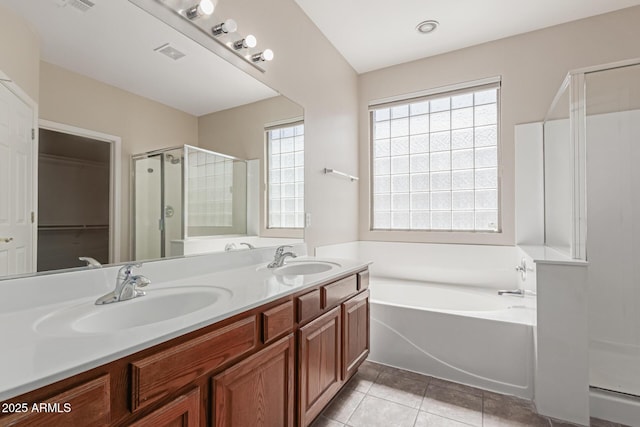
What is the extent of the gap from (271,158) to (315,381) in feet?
4.39

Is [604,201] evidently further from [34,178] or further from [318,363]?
[34,178]

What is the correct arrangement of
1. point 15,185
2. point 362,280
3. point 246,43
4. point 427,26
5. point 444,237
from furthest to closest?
point 444,237, point 427,26, point 362,280, point 246,43, point 15,185

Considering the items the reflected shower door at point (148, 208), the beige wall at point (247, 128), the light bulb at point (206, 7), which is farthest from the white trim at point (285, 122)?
the reflected shower door at point (148, 208)

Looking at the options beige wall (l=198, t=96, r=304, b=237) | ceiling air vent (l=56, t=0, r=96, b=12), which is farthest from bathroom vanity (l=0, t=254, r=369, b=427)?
ceiling air vent (l=56, t=0, r=96, b=12)

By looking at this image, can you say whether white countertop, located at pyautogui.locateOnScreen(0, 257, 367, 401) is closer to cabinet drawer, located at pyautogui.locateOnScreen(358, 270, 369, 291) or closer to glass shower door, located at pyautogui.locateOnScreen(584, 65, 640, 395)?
cabinet drawer, located at pyautogui.locateOnScreen(358, 270, 369, 291)

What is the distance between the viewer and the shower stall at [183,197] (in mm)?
1269

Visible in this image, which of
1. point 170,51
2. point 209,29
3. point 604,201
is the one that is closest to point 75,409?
point 170,51

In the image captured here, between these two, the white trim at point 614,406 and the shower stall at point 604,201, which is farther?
the shower stall at point 604,201

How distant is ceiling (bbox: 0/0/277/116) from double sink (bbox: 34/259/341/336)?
0.81 meters

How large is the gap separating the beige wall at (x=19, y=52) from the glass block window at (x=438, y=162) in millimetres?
2761

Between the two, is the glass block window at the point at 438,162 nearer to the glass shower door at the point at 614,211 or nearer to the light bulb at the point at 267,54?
the glass shower door at the point at 614,211

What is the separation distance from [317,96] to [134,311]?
2056 mm

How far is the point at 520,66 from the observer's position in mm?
2623

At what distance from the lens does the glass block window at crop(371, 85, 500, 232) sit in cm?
279
